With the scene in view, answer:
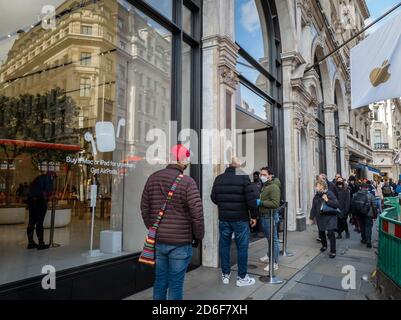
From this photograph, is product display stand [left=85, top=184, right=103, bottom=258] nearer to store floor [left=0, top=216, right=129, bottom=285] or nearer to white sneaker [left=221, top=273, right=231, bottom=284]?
store floor [left=0, top=216, right=129, bottom=285]

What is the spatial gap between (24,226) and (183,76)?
12.2 feet

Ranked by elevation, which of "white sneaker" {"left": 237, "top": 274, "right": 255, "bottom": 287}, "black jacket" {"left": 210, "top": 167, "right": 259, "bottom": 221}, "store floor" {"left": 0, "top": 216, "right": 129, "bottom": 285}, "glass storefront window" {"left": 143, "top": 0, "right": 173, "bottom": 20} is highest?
"glass storefront window" {"left": 143, "top": 0, "right": 173, "bottom": 20}

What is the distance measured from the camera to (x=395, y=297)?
4113 mm

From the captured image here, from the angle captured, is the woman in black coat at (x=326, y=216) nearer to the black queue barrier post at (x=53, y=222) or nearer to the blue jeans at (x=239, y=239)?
the blue jeans at (x=239, y=239)

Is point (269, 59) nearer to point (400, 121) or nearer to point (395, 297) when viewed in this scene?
point (395, 297)

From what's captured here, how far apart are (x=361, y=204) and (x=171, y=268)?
717 centimetres

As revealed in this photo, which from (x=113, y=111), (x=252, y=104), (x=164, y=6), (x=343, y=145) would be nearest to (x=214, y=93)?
(x=164, y=6)

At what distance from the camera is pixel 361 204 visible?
28.1ft

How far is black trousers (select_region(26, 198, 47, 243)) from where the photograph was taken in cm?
468

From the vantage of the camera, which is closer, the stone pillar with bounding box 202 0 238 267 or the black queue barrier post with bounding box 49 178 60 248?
the black queue barrier post with bounding box 49 178 60 248

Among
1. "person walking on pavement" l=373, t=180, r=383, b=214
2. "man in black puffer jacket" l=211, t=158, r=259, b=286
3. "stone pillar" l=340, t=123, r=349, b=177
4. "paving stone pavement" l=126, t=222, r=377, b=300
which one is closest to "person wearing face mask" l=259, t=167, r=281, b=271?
"paving stone pavement" l=126, t=222, r=377, b=300

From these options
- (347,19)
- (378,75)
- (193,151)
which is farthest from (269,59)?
(347,19)

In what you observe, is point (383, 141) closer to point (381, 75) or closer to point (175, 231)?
point (381, 75)

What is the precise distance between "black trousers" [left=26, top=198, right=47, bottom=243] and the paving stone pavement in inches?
71.5
